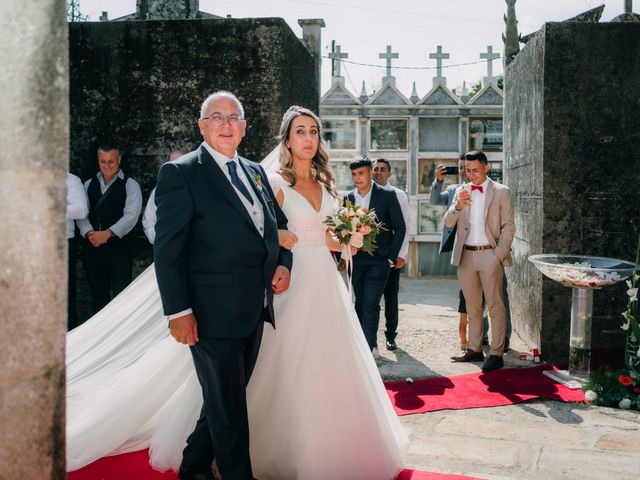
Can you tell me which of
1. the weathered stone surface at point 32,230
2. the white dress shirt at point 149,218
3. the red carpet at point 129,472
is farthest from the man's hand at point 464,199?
the weathered stone surface at point 32,230

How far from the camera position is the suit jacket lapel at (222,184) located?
3.17 meters

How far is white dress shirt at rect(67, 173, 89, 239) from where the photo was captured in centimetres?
635

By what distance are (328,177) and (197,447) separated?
5.82ft

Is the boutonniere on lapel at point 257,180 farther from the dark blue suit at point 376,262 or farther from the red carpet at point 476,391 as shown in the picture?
the dark blue suit at point 376,262

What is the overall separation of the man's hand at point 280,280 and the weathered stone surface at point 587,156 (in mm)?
4064

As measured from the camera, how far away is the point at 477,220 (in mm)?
6715

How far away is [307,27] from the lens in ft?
Result: 33.3

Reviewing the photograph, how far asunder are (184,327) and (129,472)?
1.16m

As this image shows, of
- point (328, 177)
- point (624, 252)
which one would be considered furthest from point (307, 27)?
point (328, 177)

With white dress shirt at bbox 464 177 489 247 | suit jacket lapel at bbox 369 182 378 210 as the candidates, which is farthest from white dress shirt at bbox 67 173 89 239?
white dress shirt at bbox 464 177 489 247

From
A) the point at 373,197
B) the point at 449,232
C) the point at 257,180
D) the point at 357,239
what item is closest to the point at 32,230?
the point at 257,180

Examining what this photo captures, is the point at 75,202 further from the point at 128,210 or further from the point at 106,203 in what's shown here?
the point at 128,210

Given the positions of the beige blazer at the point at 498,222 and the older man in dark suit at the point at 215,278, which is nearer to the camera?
the older man in dark suit at the point at 215,278

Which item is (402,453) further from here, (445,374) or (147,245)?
(147,245)
